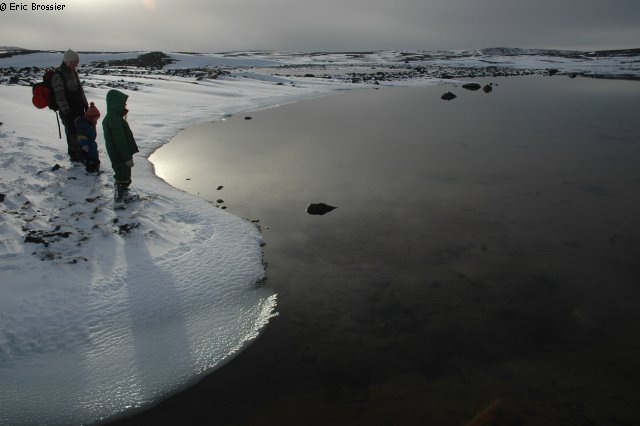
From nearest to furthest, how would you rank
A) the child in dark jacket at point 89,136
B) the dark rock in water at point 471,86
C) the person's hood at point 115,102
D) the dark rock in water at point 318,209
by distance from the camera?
the person's hood at point 115,102
the dark rock in water at point 318,209
the child in dark jacket at point 89,136
the dark rock in water at point 471,86

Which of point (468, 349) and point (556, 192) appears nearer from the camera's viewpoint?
point (468, 349)

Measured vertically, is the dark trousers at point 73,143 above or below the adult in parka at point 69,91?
below

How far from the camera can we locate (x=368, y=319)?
4.40 metres

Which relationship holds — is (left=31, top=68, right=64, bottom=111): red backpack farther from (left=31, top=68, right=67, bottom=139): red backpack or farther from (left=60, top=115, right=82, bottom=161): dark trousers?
(left=60, top=115, right=82, bottom=161): dark trousers

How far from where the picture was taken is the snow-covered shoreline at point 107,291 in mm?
3551

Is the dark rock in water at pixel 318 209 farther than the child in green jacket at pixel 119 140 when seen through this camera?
Yes

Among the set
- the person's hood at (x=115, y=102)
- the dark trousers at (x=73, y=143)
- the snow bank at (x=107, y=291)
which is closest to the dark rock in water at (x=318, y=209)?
the snow bank at (x=107, y=291)

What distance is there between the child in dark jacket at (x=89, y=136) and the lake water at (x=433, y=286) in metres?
1.53

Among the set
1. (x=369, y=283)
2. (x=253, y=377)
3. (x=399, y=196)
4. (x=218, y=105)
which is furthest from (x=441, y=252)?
(x=218, y=105)

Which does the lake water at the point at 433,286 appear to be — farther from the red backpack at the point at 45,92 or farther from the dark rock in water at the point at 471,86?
the dark rock in water at the point at 471,86

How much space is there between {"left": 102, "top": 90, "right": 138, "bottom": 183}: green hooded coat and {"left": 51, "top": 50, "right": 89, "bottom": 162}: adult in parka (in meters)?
1.53

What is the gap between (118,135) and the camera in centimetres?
667

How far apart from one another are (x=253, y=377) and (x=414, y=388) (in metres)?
1.42

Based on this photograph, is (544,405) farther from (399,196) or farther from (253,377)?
(399,196)
